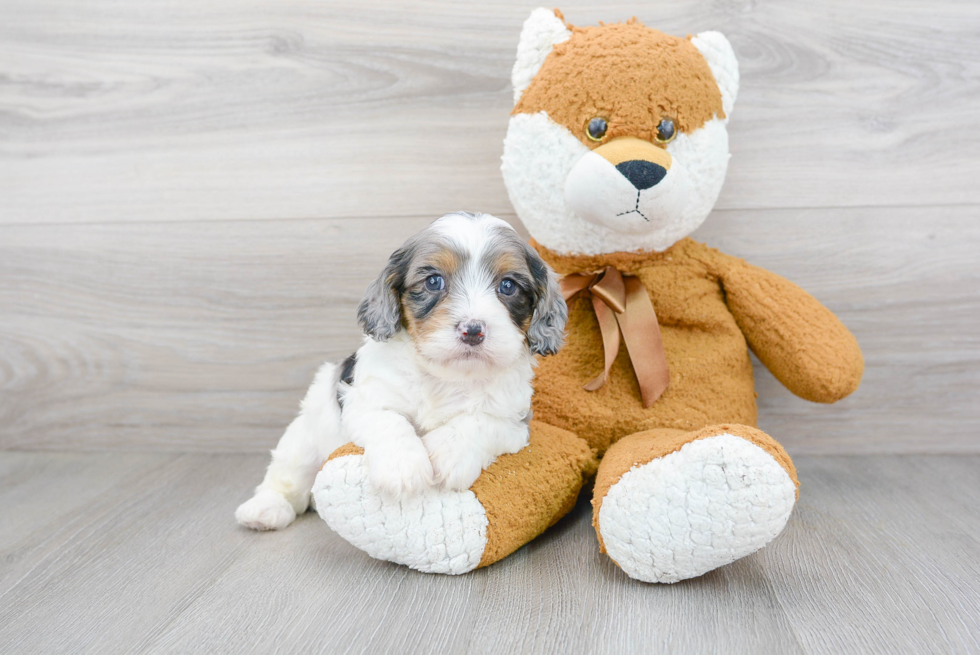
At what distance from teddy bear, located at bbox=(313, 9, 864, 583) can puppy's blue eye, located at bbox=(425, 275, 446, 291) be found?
0.37m

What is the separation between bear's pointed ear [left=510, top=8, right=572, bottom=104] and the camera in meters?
1.70

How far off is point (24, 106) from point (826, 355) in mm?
2437

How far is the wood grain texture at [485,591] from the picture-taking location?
1.22m

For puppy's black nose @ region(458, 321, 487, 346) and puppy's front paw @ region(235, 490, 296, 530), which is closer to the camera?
puppy's black nose @ region(458, 321, 487, 346)

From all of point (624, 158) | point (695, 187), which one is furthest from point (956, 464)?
point (624, 158)

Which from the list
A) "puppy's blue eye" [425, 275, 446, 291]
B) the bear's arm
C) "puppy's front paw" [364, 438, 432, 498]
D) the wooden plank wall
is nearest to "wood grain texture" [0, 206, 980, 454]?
the wooden plank wall

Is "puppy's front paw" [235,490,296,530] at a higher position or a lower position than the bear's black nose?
lower

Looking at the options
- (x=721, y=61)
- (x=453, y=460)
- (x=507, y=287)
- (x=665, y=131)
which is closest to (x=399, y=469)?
(x=453, y=460)

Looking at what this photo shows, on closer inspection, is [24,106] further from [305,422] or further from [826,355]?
[826,355]

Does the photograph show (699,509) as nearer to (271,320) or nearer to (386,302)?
(386,302)

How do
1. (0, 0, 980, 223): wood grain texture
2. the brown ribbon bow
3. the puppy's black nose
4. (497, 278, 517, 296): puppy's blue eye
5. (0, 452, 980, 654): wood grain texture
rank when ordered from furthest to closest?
(0, 0, 980, 223): wood grain texture → the brown ribbon bow → (497, 278, 517, 296): puppy's blue eye → the puppy's black nose → (0, 452, 980, 654): wood grain texture

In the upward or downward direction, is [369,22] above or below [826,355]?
above

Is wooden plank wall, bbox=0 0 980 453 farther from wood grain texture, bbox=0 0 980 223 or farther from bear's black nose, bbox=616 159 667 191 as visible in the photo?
bear's black nose, bbox=616 159 667 191

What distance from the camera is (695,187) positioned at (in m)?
1.65
